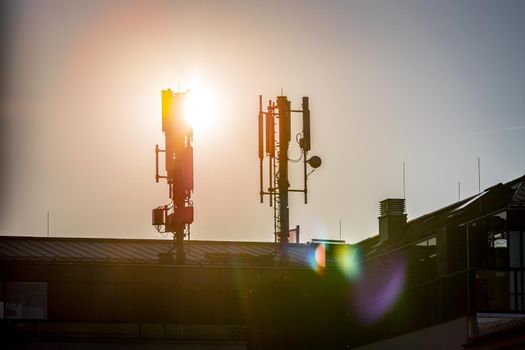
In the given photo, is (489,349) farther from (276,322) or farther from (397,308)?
(276,322)

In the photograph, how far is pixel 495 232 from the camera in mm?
57312

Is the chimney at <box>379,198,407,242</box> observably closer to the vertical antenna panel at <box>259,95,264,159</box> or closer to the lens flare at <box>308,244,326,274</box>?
the lens flare at <box>308,244,326,274</box>

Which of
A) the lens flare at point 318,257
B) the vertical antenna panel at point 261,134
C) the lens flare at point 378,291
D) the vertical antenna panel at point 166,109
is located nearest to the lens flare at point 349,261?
the lens flare at point 318,257

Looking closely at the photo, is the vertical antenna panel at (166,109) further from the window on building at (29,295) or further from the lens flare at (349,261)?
the lens flare at (349,261)

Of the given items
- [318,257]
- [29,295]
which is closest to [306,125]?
[318,257]

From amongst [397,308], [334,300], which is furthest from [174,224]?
[397,308]

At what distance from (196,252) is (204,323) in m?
7.01

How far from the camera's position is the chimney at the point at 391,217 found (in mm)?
79250

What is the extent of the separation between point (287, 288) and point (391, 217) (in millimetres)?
8320

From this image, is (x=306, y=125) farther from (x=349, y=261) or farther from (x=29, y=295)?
(x=29, y=295)

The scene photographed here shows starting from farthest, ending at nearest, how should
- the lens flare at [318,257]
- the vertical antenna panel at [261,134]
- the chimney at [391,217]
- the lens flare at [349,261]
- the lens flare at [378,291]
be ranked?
the lens flare at [318,257]
the chimney at [391,217]
the vertical antenna panel at [261,134]
the lens flare at [349,261]
the lens flare at [378,291]

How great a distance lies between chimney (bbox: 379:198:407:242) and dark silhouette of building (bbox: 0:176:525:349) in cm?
8

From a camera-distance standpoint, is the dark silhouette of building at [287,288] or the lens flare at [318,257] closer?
the dark silhouette of building at [287,288]

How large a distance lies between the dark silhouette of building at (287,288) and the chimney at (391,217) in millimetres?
82
